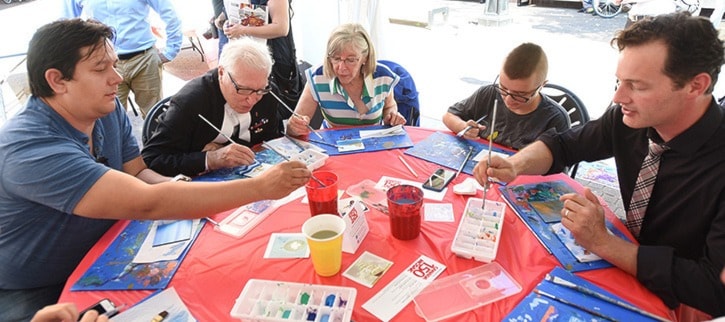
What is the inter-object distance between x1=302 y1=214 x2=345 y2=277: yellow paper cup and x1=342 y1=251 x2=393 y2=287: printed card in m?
0.04

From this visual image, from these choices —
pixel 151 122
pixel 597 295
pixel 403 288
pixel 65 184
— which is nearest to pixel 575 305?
pixel 597 295

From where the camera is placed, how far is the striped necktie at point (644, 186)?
1.34 meters

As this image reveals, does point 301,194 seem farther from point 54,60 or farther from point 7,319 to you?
point 7,319

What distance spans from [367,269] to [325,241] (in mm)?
174

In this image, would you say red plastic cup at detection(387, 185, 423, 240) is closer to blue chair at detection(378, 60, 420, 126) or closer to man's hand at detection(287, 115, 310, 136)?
man's hand at detection(287, 115, 310, 136)

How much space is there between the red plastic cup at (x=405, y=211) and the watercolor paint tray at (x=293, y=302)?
30 cm

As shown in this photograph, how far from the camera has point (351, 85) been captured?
2381 mm

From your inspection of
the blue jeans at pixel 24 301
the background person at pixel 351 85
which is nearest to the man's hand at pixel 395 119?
the background person at pixel 351 85

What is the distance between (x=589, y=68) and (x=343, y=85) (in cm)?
414

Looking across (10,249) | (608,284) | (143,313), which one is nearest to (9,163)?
(10,249)

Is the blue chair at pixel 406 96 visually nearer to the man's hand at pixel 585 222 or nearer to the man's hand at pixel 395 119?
the man's hand at pixel 395 119

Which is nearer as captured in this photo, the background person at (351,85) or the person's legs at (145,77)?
the background person at (351,85)

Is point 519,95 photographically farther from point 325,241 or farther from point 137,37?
point 137,37

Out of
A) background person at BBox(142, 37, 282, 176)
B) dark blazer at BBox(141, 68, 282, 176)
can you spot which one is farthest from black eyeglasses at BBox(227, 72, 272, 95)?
dark blazer at BBox(141, 68, 282, 176)
